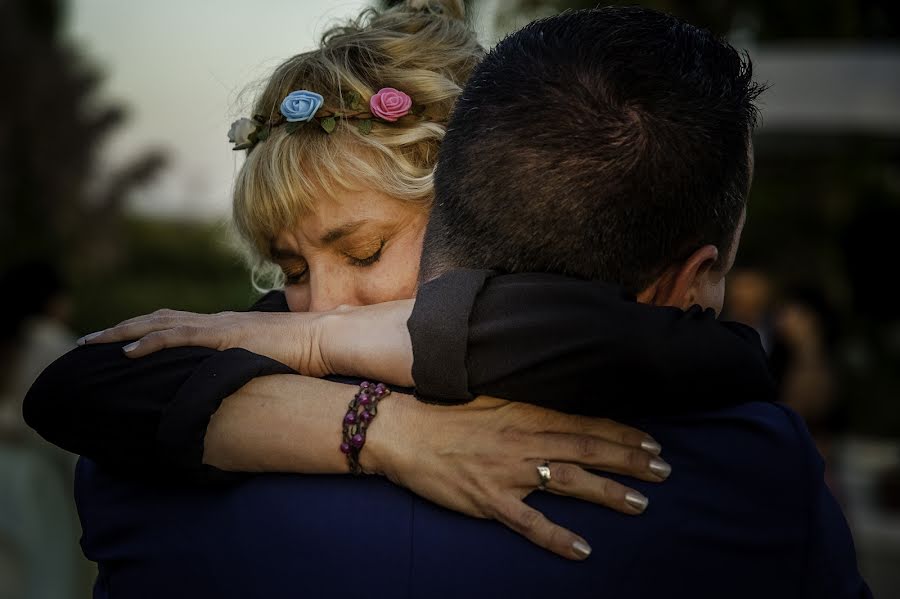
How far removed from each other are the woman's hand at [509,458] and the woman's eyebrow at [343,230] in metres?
0.81

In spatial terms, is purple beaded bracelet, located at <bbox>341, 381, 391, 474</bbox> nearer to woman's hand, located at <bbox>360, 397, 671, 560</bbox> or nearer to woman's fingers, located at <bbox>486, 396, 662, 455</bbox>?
woman's hand, located at <bbox>360, 397, 671, 560</bbox>

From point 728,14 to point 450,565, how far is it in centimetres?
1225

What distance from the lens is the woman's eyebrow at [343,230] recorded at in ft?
7.55

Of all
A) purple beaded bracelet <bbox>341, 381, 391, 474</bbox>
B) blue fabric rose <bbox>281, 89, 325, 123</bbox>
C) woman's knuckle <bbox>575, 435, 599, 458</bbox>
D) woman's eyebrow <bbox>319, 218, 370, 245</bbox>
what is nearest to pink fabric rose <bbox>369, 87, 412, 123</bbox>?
blue fabric rose <bbox>281, 89, 325, 123</bbox>

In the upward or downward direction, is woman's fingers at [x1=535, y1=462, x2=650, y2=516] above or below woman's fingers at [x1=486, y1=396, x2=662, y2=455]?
below

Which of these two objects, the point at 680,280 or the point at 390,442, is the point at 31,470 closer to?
the point at 390,442

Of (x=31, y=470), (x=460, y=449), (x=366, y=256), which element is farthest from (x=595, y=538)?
(x=31, y=470)

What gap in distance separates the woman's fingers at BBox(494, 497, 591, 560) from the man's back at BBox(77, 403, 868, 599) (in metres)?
0.02

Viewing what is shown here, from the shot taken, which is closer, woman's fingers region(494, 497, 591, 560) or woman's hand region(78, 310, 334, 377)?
woman's fingers region(494, 497, 591, 560)

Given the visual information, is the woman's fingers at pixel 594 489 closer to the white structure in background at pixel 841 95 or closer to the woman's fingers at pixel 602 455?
the woman's fingers at pixel 602 455

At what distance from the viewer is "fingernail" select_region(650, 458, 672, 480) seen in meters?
1.47

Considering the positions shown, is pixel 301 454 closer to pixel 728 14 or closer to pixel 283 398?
pixel 283 398

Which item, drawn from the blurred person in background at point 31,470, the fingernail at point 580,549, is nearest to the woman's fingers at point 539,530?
the fingernail at point 580,549

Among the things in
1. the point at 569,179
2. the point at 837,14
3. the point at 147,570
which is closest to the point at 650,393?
the point at 569,179
